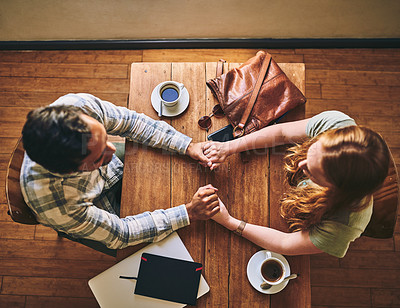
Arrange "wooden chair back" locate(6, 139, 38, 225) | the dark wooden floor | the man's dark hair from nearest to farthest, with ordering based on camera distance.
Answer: the man's dark hair, "wooden chair back" locate(6, 139, 38, 225), the dark wooden floor

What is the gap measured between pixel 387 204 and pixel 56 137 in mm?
1242

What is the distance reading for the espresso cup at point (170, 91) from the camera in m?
1.35

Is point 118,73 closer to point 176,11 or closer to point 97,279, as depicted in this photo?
point 176,11

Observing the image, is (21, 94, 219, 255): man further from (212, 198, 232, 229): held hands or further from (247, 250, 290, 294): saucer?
(247, 250, 290, 294): saucer

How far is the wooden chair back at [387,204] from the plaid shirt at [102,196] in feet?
2.48

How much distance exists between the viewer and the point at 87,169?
43.9 inches

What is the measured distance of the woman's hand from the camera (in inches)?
51.1

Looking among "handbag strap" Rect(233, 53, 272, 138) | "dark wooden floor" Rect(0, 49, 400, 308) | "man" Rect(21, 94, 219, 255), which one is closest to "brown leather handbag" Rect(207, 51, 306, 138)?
Result: "handbag strap" Rect(233, 53, 272, 138)

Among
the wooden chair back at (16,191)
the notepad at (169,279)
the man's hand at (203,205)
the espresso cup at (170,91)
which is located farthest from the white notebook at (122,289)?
the espresso cup at (170,91)

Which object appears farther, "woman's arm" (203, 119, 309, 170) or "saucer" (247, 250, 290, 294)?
"woman's arm" (203, 119, 309, 170)

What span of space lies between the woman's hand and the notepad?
42 centimetres

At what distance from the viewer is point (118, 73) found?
2361 millimetres

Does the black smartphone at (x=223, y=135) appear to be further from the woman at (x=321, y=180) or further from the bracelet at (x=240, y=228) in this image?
the bracelet at (x=240, y=228)

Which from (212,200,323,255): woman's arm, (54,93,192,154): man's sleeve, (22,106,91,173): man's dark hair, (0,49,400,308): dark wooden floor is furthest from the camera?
(0,49,400,308): dark wooden floor
